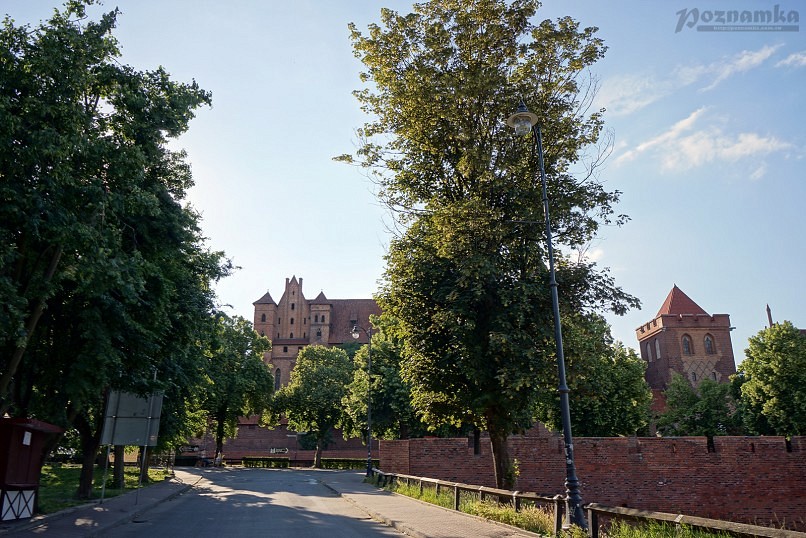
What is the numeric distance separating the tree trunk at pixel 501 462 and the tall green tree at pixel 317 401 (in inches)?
1537

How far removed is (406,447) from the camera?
28906mm

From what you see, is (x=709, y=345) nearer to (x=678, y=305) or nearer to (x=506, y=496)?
(x=678, y=305)

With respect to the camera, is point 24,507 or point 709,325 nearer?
point 24,507

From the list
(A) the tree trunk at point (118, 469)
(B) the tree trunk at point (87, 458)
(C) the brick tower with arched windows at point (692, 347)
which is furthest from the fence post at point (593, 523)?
(C) the brick tower with arched windows at point (692, 347)

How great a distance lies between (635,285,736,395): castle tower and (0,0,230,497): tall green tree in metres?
58.9

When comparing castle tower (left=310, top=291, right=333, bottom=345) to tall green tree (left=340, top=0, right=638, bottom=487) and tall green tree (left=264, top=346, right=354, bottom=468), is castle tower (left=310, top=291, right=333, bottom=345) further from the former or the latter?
tall green tree (left=340, top=0, right=638, bottom=487)

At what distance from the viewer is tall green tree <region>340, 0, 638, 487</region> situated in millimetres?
15461

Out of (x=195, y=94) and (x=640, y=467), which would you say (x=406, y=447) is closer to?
(x=640, y=467)

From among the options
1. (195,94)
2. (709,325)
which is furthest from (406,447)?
(709,325)

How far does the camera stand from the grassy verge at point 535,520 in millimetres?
8609

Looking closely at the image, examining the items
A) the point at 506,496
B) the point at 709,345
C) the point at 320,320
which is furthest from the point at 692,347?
the point at 506,496

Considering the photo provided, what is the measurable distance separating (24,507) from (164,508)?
5309mm

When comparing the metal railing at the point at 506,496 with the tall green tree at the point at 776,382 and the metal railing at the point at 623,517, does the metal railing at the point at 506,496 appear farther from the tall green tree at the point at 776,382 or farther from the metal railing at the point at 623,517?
the tall green tree at the point at 776,382

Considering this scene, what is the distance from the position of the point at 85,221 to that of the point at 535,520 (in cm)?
1119
